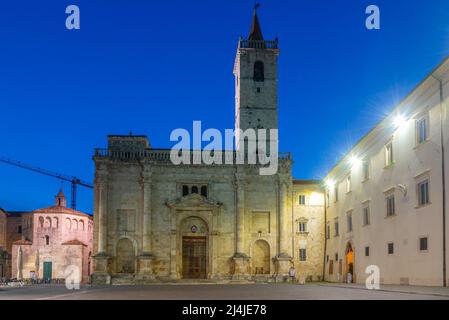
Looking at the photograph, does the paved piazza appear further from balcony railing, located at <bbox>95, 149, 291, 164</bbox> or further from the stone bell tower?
the stone bell tower

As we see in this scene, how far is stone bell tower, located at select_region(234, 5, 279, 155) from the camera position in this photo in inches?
2378

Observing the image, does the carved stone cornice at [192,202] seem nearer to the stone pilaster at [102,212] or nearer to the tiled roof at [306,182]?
the stone pilaster at [102,212]

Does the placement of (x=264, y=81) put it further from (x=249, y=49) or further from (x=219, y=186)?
(x=219, y=186)

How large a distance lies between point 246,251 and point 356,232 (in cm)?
1345

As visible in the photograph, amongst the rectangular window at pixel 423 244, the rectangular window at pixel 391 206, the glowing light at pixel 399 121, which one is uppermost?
the glowing light at pixel 399 121

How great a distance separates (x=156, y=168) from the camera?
55.7 m

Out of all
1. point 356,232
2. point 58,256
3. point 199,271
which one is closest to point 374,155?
point 356,232

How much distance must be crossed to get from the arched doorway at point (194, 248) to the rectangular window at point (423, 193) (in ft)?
88.5

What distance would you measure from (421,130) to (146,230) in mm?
29183

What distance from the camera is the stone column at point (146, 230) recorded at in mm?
52875

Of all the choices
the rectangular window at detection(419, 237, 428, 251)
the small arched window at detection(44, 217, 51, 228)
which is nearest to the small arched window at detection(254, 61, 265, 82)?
the small arched window at detection(44, 217, 51, 228)

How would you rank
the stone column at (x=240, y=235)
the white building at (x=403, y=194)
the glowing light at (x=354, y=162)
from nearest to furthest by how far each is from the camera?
the white building at (x=403, y=194) < the glowing light at (x=354, y=162) < the stone column at (x=240, y=235)

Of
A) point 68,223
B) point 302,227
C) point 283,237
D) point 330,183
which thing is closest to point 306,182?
point 330,183

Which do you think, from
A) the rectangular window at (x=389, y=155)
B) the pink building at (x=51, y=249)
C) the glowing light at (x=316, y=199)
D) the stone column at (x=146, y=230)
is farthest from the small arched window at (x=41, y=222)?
the rectangular window at (x=389, y=155)
